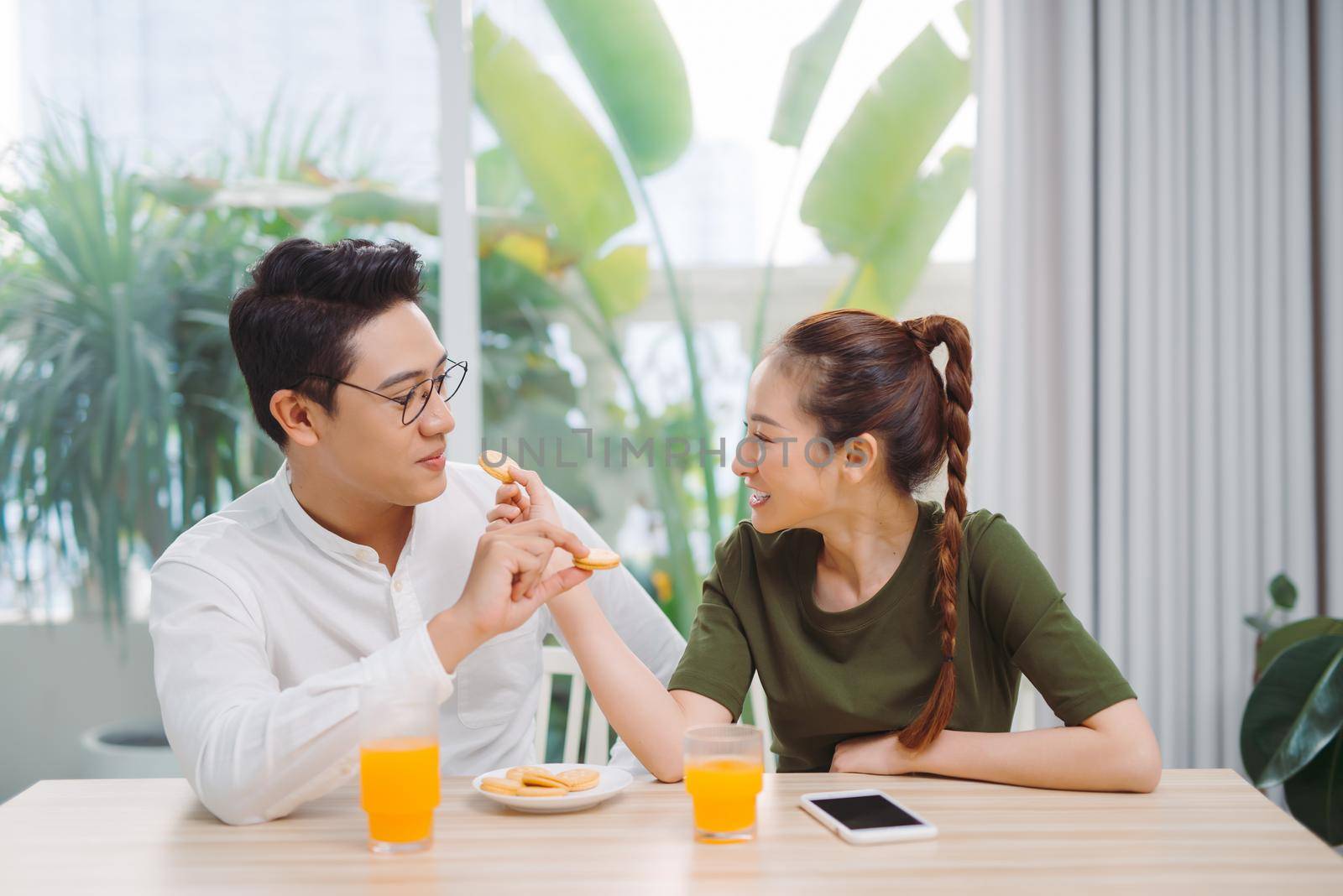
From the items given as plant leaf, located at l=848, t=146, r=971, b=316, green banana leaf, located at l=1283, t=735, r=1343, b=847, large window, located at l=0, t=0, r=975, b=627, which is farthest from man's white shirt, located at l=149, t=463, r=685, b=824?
green banana leaf, located at l=1283, t=735, r=1343, b=847

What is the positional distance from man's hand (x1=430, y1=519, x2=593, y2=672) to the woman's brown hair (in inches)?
17.2

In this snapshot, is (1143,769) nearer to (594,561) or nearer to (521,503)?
(594,561)

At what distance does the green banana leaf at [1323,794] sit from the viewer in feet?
7.13

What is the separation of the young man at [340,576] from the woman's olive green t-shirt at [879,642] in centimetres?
29

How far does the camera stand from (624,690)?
1.43m

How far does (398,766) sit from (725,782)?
341mm

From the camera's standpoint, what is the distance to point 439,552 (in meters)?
1.69

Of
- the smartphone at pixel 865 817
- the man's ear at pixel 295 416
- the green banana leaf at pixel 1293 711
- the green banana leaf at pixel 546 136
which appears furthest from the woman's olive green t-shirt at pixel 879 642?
the green banana leaf at pixel 546 136

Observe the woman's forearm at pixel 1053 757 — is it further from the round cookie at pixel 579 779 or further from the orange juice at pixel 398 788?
the orange juice at pixel 398 788

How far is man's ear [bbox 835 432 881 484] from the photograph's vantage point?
1527 millimetres

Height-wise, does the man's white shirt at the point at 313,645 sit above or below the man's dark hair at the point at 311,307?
below

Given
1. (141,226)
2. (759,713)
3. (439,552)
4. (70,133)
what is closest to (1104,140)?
(759,713)

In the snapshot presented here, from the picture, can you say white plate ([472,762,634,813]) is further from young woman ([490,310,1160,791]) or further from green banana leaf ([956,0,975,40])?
green banana leaf ([956,0,975,40])

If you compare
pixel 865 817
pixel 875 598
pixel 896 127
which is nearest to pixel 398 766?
pixel 865 817
